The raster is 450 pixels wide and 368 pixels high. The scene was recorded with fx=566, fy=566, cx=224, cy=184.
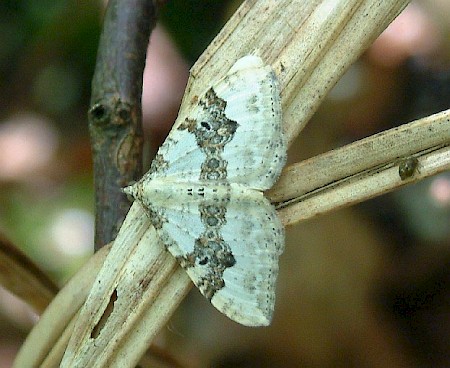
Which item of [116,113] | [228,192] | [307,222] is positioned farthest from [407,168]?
[307,222]

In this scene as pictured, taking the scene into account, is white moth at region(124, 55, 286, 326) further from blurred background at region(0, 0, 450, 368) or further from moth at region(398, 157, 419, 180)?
blurred background at region(0, 0, 450, 368)

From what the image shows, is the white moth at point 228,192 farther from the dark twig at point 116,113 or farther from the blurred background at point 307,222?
the blurred background at point 307,222

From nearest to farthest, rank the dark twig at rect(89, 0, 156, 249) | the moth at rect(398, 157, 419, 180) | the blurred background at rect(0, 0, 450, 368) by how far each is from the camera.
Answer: the moth at rect(398, 157, 419, 180) < the dark twig at rect(89, 0, 156, 249) < the blurred background at rect(0, 0, 450, 368)

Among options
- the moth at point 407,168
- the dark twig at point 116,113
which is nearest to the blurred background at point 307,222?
the dark twig at point 116,113

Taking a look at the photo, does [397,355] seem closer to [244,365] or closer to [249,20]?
[244,365]

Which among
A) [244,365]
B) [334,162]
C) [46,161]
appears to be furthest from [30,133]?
[334,162]

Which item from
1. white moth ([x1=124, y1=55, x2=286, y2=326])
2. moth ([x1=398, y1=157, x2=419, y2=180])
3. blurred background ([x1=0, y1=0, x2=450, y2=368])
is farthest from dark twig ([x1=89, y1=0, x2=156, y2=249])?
blurred background ([x1=0, y1=0, x2=450, y2=368])
